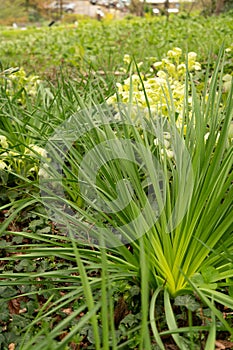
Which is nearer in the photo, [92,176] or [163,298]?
[163,298]

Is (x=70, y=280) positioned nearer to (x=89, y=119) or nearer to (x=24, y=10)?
(x=89, y=119)

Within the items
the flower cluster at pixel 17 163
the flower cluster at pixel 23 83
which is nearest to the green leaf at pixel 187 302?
the flower cluster at pixel 17 163

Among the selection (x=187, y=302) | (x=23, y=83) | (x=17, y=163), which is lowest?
(x=187, y=302)

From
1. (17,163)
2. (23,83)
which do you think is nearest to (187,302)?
(17,163)

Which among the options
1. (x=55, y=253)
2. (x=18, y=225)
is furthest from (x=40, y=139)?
(x=55, y=253)

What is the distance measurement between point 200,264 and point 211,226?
0.13 meters

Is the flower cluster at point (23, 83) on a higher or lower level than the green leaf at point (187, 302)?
higher

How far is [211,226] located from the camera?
1.64 m

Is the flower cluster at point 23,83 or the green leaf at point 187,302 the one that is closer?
the green leaf at point 187,302

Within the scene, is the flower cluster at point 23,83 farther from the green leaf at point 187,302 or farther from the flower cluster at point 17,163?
the green leaf at point 187,302

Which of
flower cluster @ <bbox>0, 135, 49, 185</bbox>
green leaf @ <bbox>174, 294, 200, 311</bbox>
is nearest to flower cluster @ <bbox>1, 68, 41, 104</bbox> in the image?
flower cluster @ <bbox>0, 135, 49, 185</bbox>

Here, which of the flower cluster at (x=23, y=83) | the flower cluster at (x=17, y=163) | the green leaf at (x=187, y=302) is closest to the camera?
the green leaf at (x=187, y=302)

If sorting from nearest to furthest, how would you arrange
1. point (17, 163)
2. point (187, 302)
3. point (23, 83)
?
point (187, 302) < point (17, 163) < point (23, 83)

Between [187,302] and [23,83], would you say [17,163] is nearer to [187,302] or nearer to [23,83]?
[187,302]
